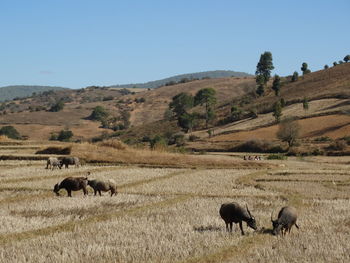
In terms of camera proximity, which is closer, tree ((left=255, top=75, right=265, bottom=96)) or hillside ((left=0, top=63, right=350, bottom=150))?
hillside ((left=0, top=63, right=350, bottom=150))

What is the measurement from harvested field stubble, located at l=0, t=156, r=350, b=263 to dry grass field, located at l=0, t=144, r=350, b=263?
Answer: 0.08ft

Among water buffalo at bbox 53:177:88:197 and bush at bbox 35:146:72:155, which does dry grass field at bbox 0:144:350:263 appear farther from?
bush at bbox 35:146:72:155

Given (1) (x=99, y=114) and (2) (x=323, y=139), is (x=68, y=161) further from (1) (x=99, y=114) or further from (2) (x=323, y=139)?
(1) (x=99, y=114)

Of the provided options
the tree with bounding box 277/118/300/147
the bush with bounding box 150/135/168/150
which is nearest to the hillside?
the bush with bounding box 150/135/168/150

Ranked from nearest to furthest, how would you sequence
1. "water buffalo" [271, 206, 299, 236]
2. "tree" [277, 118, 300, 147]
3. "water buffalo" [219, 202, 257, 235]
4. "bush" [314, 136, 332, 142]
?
"water buffalo" [271, 206, 299, 236]
"water buffalo" [219, 202, 257, 235]
"tree" [277, 118, 300, 147]
"bush" [314, 136, 332, 142]

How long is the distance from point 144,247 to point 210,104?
105 metres

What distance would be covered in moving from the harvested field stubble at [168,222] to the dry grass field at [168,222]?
25mm

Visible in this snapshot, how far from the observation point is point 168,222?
15117 millimetres

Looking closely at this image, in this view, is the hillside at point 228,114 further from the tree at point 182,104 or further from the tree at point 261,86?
the tree at point 182,104

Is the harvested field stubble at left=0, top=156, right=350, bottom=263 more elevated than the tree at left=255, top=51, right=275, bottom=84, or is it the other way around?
the tree at left=255, top=51, right=275, bottom=84

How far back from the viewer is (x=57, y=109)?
159m

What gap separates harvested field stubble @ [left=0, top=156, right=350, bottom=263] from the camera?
36.9 ft

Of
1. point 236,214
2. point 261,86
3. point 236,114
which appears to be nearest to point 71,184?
point 236,214

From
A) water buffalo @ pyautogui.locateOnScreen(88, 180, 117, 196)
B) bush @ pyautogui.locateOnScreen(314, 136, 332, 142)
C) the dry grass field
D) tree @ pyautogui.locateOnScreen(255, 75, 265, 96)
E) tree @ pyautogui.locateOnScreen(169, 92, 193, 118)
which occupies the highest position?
tree @ pyautogui.locateOnScreen(255, 75, 265, 96)
